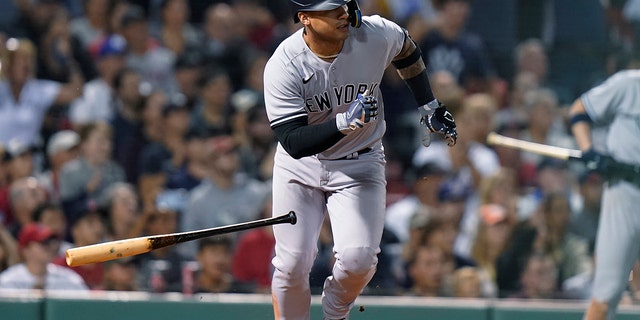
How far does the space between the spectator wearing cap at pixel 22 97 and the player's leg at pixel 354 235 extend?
12.9 ft

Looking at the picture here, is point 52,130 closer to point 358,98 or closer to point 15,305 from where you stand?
point 15,305

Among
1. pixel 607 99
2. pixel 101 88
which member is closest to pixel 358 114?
pixel 607 99

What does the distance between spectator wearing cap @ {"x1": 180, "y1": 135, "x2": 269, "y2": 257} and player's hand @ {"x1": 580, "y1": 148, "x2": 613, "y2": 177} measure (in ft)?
7.41

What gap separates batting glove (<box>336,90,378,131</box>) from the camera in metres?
4.39

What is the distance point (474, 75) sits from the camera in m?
8.73

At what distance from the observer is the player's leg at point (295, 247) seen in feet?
15.9

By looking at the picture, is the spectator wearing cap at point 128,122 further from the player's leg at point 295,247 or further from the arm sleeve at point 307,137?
the arm sleeve at point 307,137

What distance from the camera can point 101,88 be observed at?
8492 mm

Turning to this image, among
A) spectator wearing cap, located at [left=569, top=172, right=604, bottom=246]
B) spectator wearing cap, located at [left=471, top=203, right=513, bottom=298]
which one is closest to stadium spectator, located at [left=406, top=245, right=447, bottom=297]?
spectator wearing cap, located at [left=471, top=203, right=513, bottom=298]

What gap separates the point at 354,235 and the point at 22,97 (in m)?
4.27

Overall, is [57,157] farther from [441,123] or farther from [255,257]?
[441,123]

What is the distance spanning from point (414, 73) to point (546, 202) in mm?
2987

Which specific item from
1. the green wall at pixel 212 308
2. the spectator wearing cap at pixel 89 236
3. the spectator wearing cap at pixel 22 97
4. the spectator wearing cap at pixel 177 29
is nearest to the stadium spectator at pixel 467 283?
the green wall at pixel 212 308

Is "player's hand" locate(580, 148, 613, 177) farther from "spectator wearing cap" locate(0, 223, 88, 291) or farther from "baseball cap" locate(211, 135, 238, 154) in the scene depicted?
"spectator wearing cap" locate(0, 223, 88, 291)
